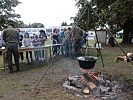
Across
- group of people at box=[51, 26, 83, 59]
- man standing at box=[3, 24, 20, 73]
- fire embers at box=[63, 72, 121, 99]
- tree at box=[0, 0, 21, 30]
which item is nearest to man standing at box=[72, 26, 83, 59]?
group of people at box=[51, 26, 83, 59]

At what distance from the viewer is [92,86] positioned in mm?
8203

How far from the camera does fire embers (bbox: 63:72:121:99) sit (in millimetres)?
7770

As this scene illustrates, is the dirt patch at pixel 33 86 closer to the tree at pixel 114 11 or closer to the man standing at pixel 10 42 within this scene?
the man standing at pixel 10 42

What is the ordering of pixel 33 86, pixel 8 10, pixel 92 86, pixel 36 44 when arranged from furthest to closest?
pixel 8 10 < pixel 36 44 < pixel 33 86 < pixel 92 86

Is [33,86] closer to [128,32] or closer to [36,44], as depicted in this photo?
[36,44]

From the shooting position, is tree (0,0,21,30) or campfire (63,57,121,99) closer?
campfire (63,57,121,99)

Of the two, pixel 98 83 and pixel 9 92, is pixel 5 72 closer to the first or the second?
pixel 9 92

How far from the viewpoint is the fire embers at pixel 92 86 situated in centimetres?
777

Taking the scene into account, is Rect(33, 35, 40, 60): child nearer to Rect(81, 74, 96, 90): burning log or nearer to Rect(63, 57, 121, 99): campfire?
Rect(63, 57, 121, 99): campfire

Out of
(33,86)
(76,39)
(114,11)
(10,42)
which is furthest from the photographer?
(114,11)

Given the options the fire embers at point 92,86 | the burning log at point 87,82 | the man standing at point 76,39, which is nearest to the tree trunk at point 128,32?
the man standing at point 76,39

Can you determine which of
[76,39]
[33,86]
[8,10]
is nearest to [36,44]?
[76,39]

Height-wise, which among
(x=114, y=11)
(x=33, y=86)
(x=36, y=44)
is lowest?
(x=33, y=86)

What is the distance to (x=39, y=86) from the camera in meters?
8.61
